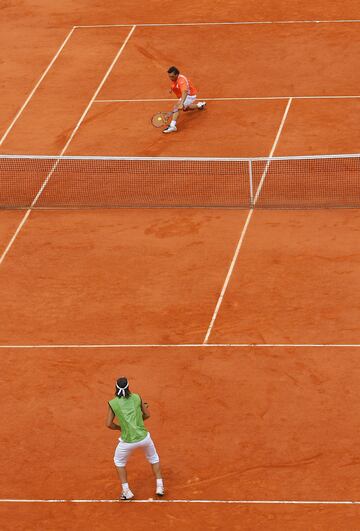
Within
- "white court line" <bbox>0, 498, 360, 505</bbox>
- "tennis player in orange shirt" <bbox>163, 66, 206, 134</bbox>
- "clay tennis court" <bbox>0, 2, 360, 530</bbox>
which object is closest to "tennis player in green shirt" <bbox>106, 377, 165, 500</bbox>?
"white court line" <bbox>0, 498, 360, 505</bbox>

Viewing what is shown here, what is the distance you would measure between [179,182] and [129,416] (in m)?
10.2

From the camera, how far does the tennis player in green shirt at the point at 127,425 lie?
1669 cm

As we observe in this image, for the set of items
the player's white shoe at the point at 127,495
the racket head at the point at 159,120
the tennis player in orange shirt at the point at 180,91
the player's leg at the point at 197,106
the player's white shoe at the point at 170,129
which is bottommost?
the player's white shoe at the point at 127,495

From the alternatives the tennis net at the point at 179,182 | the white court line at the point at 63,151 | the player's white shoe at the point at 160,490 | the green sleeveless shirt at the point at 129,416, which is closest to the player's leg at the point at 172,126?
the tennis net at the point at 179,182

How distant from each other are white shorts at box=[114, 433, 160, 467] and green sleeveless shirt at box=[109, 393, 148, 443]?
0.09m

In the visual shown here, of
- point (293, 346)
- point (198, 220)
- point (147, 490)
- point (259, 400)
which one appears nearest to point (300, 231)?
point (198, 220)

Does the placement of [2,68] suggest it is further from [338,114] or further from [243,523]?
[243,523]

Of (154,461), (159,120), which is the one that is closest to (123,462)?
(154,461)

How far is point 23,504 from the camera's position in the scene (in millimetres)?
17516

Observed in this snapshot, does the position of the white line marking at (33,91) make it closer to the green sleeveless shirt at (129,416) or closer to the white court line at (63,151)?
the white court line at (63,151)

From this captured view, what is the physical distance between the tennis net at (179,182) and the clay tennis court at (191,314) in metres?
0.41

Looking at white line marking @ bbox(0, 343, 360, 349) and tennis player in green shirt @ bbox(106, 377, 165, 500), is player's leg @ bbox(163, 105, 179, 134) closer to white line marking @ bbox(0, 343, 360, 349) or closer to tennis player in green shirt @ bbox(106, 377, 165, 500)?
white line marking @ bbox(0, 343, 360, 349)

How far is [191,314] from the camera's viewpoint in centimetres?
2150

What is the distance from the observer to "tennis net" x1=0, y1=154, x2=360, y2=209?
82.5ft
